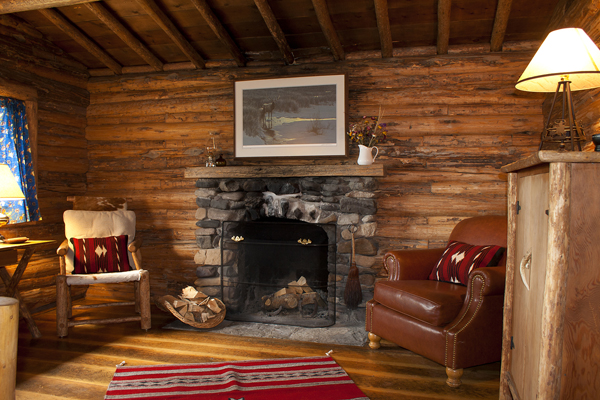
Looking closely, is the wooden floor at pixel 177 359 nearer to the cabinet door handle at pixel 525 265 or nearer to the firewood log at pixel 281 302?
the firewood log at pixel 281 302

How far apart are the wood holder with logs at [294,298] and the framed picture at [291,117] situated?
4.08 feet

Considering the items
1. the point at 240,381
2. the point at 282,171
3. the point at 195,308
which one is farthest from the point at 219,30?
the point at 240,381

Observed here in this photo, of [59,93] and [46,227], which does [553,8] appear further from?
[46,227]

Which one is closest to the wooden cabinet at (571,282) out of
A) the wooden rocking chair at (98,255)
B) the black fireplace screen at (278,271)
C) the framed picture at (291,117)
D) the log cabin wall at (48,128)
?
the black fireplace screen at (278,271)

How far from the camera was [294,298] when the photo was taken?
388cm

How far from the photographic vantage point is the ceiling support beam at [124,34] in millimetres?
3357

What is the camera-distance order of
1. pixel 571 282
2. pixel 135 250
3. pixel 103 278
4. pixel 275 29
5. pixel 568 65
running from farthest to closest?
pixel 135 250, pixel 275 29, pixel 103 278, pixel 568 65, pixel 571 282

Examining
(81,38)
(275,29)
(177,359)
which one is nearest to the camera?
(177,359)

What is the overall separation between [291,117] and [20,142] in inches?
99.4

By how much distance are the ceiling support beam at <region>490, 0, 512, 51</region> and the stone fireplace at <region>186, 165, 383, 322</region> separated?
1.45m

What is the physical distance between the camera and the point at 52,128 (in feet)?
13.7

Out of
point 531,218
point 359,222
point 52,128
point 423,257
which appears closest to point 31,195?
point 52,128

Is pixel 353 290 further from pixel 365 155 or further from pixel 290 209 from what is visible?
pixel 365 155

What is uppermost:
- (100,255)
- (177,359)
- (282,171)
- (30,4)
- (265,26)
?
(265,26)
